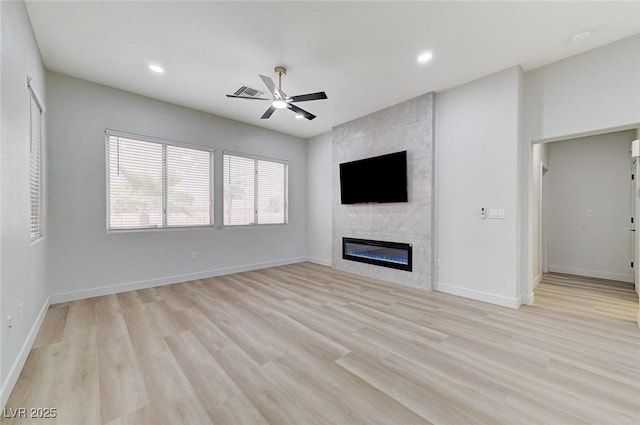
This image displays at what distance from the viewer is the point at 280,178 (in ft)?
20.9

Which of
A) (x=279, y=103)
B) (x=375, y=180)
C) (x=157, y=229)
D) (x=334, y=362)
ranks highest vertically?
(x=279, y=103)

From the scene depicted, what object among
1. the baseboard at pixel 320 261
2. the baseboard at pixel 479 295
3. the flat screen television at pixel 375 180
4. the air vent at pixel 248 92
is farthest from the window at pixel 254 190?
the baseboard at pixel 479 295

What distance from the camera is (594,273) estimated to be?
497 centimetres

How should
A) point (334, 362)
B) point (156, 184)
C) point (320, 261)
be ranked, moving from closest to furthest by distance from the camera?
point (334, 362)
point (156, 184)
point (320, 261)

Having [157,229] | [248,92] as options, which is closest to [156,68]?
[248,92]

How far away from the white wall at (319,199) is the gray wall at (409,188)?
0.54 meters

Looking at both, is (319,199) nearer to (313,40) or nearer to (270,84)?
(270,84)

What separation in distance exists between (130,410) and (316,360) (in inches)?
51.2

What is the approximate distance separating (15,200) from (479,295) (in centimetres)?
513

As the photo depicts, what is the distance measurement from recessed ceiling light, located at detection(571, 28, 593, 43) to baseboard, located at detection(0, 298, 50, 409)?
5790 millimetres

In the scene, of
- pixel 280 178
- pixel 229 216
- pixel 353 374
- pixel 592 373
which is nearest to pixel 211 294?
pixel 229 216

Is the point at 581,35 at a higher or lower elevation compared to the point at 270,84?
higher

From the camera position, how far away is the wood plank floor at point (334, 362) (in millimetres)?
1659

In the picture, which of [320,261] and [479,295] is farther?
[320,261]
